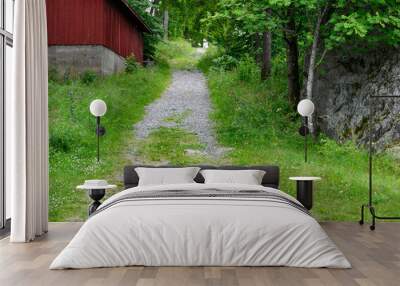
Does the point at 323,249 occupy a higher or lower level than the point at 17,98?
lower

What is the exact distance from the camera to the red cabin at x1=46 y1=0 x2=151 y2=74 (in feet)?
33.0

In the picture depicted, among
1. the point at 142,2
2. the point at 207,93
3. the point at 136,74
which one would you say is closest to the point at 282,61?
the point at 207,93

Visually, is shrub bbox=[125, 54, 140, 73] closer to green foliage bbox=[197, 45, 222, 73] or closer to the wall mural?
the wall mural

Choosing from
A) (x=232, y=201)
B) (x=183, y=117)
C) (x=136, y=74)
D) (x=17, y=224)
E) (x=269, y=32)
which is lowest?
(x=17, y=224)

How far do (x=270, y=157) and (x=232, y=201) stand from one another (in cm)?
327

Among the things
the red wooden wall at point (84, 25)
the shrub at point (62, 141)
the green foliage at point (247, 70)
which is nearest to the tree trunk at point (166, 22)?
the red wooden wall at point (84, 25)

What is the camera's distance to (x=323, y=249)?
4.20 m

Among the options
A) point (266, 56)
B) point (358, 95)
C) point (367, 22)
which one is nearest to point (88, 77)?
point (266, 56)

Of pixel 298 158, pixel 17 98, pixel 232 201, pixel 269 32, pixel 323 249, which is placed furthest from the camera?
pixel 269 32

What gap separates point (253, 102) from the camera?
891 centimetres

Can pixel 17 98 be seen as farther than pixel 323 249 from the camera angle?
Yes

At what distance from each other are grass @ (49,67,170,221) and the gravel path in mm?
187

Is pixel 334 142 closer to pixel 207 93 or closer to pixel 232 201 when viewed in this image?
pixel 207 93

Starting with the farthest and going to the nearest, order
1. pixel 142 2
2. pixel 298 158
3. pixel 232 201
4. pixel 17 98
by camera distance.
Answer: pixel 142 2 < pixel 298 158 < pixel 17 98 < pixel 232 201
